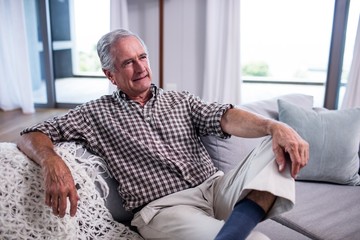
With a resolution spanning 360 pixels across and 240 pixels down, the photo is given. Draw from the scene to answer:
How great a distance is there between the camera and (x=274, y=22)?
12.8ft

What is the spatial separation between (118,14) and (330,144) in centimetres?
263

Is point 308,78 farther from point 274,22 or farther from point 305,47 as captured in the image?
point 274,22

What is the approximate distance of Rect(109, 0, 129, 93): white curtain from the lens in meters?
3.55

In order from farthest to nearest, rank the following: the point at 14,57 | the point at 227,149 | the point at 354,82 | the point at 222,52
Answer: the point at 14,57 → the point at 222,52 → the point at 354,82 → the point at 227,149

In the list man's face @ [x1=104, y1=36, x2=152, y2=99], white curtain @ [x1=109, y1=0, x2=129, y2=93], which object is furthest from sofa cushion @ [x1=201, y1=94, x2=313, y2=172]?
white curtain @ [x1=109, y1=0, x2=129, y2=93]

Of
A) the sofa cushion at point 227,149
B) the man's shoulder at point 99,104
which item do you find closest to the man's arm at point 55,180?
the man's shoulder at point 99,104

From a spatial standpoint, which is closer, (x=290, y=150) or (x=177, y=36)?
(x=290, y=150)

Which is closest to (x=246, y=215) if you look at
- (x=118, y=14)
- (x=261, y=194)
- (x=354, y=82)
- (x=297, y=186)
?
(x=261, y=194)

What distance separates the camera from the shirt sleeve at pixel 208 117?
1382 millimetres

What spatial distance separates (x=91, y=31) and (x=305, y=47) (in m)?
2.53

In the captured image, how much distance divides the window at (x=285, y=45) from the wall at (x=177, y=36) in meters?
0.46

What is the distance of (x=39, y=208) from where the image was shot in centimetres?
110

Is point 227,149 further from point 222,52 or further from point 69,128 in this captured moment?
point 222,52

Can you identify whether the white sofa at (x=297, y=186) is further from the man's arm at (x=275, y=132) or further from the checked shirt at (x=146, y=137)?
the man's arm at (x=275, y=132)
